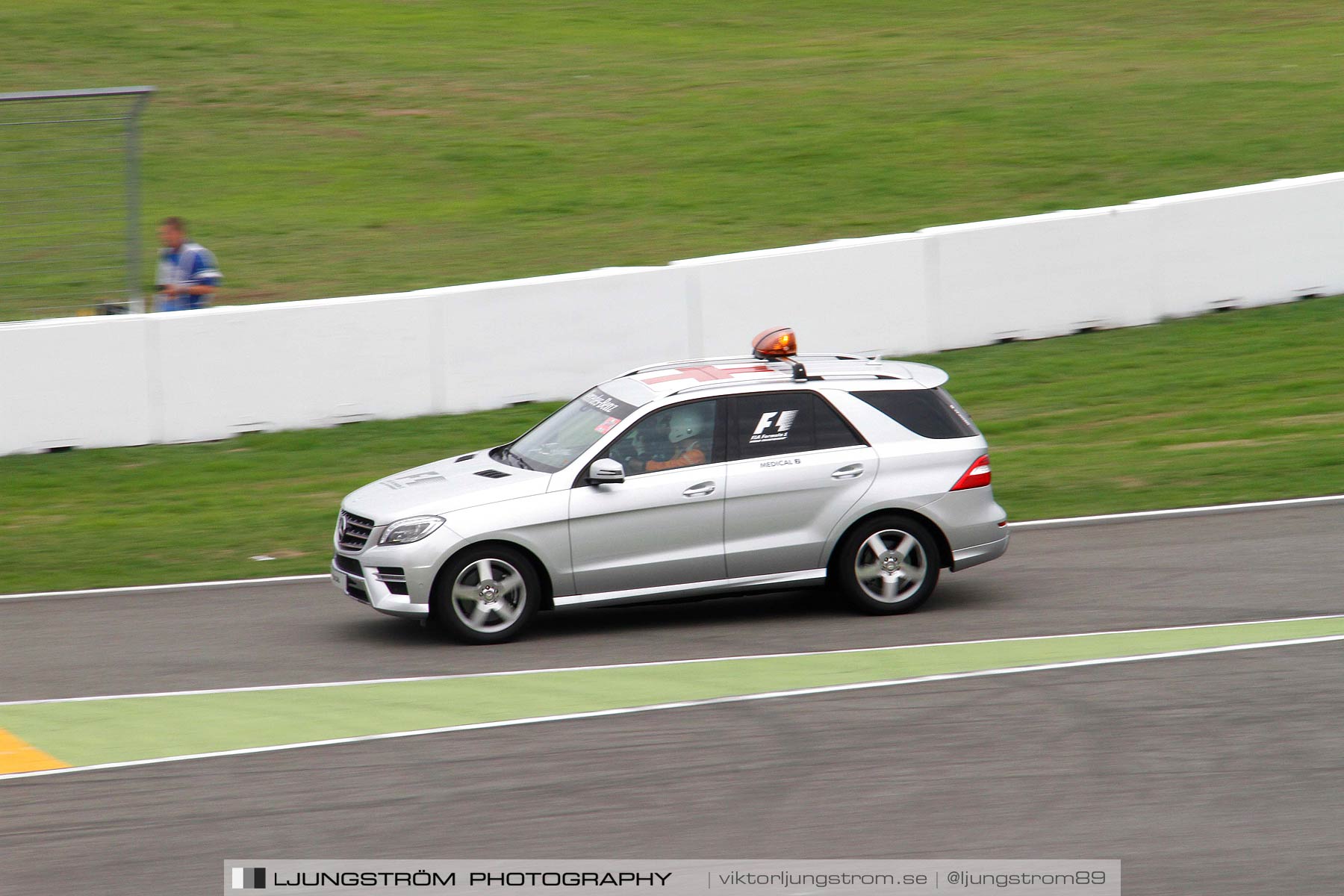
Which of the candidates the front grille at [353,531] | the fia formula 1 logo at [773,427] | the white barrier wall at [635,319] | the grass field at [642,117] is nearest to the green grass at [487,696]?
the front grille at [353,531]

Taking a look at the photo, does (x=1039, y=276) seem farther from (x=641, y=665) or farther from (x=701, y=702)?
(x=701, y=702)

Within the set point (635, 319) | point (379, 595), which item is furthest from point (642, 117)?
point (379, 595)

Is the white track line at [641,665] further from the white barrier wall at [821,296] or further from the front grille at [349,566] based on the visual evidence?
the white barrier wall at [821,296]

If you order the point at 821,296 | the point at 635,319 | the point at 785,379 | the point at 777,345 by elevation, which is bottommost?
the point at 785,379

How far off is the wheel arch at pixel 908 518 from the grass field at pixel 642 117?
948cm

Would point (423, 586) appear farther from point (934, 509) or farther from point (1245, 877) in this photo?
point (1245, 877)

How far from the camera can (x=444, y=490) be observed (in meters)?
10.6

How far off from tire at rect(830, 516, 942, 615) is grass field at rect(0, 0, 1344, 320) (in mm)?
9562

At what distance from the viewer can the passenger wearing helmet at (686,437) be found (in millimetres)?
10641

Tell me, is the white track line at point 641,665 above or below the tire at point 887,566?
below

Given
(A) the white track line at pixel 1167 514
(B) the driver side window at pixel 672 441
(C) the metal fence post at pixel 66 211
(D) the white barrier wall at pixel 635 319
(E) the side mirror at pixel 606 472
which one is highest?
(C) the metal fence post at pixel 66 211

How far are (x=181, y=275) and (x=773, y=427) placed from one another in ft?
27.9

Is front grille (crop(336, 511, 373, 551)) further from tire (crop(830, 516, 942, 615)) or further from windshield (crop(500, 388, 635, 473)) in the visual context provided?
tire (crop(830, 516, 942, 615))

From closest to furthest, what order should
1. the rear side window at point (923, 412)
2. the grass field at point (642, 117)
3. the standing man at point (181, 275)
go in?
the rear side window at point (923, 412), the standing man at point (181, 275), the grass field at point (642, 117)
